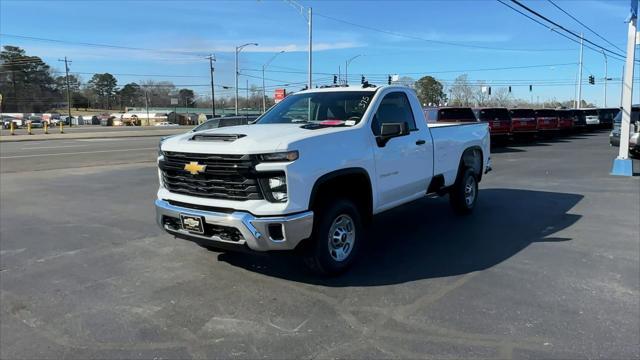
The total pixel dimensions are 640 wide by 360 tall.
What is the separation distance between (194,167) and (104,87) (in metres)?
165

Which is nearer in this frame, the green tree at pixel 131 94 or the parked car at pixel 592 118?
Result: the parked car at pixel 592 118

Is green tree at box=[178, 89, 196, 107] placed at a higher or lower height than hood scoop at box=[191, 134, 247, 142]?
higher

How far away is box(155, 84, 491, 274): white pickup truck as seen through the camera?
451 cm

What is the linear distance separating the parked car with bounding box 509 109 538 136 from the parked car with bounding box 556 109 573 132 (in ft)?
20.7

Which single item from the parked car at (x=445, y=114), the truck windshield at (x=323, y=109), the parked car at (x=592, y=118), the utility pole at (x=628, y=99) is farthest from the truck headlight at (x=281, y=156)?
the parked car at (x=592, y=118)

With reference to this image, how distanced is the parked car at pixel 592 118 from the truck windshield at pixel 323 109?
4228 cm

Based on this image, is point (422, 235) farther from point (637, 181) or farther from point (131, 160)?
point (131, 160)

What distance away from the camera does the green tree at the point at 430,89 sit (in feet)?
307

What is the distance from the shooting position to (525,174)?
13859 millimetres

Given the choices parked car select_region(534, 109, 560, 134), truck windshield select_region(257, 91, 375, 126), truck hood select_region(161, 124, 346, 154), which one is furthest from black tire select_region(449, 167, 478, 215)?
parked car select_region(534, 109, 560, 134)

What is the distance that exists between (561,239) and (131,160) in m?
16.0

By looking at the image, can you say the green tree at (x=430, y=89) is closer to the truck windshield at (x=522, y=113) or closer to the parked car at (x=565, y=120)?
the parked car at (x=565, y=120)

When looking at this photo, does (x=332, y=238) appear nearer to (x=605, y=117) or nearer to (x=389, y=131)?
(x=389, y=131)

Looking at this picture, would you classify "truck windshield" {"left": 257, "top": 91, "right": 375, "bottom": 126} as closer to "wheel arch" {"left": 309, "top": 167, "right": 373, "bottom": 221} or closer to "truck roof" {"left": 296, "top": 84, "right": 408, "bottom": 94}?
"truck roof" {"left": 296, "top": 84, "right": 408, "bottom": 94}
